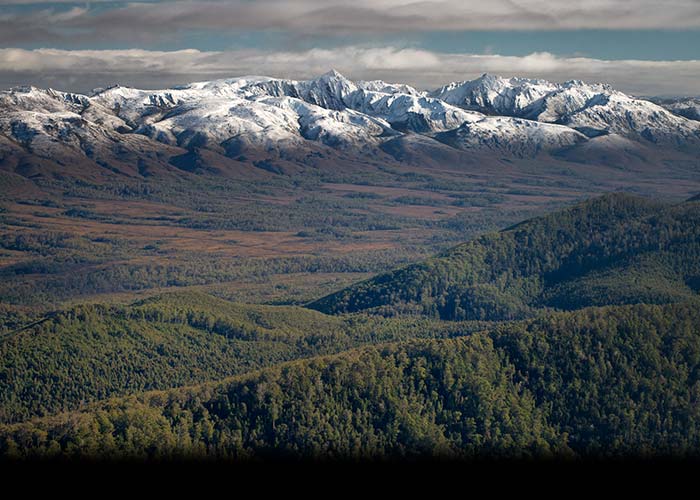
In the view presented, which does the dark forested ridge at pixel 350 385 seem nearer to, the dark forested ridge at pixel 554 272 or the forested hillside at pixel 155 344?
the forested hillside at pixel 155 344

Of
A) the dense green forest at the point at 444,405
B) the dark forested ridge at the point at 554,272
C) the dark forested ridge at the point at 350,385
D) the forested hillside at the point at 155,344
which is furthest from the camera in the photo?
the dark forested ridge at the point at 554,272

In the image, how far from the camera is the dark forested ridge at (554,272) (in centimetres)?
Answer: 17175

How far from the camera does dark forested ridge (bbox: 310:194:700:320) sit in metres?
172

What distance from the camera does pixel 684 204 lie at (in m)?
196

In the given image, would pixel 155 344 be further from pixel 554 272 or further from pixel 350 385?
pixel 554 272

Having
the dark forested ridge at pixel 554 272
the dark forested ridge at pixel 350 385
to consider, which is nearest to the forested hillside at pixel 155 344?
the dark forested ridge at pixel 350 385

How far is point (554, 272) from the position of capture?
613 feet

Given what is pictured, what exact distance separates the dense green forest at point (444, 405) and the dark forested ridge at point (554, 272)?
4420cm

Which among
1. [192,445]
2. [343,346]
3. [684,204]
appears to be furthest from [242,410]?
[684,204]

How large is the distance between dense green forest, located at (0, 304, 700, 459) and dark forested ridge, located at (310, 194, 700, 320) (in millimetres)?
44204

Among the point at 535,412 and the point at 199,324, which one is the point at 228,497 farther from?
the point at 199,324

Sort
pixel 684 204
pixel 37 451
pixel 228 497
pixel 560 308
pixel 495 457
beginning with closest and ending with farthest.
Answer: pixel 228 497 → pixel 37 451 → pixel 495 457 → pixel 560 308 → pixel 684 204

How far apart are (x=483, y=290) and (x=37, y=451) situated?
10309cm

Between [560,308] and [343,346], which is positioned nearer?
[343,346]
